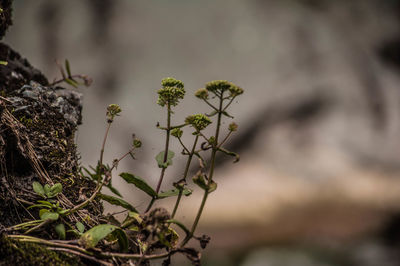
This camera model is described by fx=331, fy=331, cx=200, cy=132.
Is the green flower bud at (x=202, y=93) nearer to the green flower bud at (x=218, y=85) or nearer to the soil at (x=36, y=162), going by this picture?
A: the green flower bud at (x=218, y=85)

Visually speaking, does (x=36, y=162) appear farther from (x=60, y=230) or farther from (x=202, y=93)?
(x=202, y=93)

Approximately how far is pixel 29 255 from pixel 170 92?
3.32ft

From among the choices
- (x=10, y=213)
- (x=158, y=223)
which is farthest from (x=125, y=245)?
(x=10, y=213)

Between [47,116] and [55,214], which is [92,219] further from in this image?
[47,116]

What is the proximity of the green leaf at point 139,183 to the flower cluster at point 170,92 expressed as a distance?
0.43m

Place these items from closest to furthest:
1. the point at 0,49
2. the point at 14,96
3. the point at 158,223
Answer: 1. the point at 158,223
2. the point at 14,96
3. the point at 0,49

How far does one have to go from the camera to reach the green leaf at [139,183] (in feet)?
5.92

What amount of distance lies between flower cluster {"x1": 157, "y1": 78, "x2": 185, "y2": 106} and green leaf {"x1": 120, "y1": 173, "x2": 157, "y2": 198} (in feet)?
1.41

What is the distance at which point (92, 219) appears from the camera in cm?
208

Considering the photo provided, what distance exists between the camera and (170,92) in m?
1.78

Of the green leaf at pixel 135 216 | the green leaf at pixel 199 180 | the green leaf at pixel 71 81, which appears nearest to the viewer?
the green leaf at pixel 199 180

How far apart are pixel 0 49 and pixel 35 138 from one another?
1.47 m

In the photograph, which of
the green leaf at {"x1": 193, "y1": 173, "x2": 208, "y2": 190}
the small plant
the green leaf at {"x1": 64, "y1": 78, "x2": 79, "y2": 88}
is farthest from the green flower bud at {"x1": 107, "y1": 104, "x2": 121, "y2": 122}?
the green leaf at {"x1": 64, "y1": 78, "x2": 79, "y2": 88}

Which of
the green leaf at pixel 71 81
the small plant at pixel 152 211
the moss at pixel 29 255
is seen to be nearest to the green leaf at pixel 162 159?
the small plant at pixel 152 211
